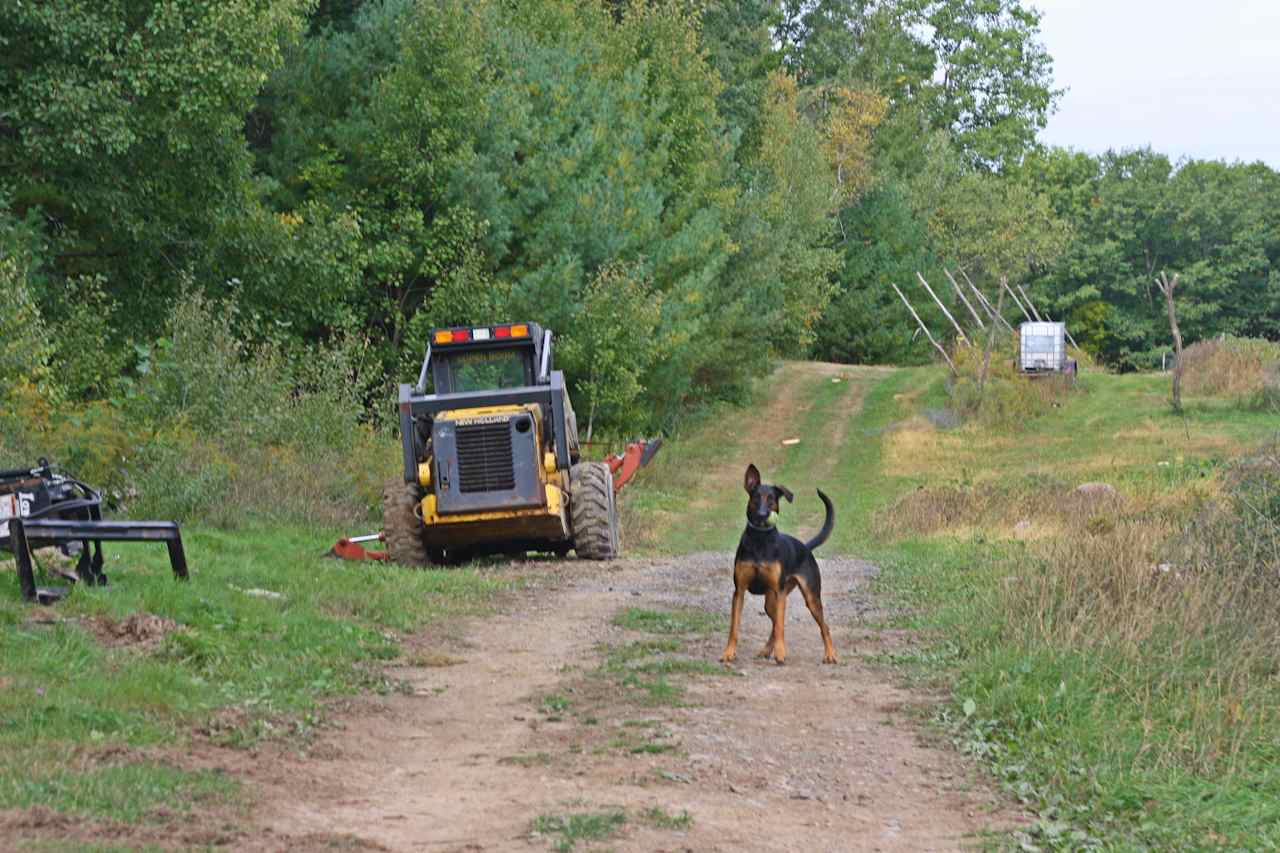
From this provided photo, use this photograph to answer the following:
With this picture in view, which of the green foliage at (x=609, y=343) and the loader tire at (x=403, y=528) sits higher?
the green foliage at (x=609, y=343)

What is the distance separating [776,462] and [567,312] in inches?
475

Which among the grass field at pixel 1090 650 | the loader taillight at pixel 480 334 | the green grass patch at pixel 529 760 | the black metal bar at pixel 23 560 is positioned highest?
the loader taillight at pixel 480 334

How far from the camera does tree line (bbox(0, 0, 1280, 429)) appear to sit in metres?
25.5

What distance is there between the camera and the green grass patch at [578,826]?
6738 mm

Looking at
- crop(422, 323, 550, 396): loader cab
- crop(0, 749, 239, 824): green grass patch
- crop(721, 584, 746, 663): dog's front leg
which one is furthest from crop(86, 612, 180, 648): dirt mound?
crop(422, 323, 550, 396): loader cab

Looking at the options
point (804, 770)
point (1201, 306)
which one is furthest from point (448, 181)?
point (1201, 306)

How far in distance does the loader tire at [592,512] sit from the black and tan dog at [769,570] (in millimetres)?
8298

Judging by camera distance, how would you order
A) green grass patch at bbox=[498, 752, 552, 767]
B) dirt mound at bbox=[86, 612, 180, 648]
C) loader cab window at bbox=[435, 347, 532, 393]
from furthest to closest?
1. loader cab window at bbox=[435, 347, 532, 393]
2. dirt mound at bbox=[86, 612, 180, 648]
3. green grass patch at bbox=[498, 752, 552, 767]

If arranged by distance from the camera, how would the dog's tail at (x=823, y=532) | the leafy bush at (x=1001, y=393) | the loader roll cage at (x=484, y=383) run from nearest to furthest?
the dog's tail at (x=823, y=532) < the loader roll cage at (x=484, y=383) < the leafy bush at (x=1001, y=393)

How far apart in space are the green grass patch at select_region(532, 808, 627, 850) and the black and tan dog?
4376mm

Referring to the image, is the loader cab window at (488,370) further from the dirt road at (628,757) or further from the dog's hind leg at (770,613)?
the dog's hind leg at (770,613)

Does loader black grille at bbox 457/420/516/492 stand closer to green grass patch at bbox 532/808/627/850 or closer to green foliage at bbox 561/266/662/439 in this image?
green grass patch at bbox 532/808/627/850

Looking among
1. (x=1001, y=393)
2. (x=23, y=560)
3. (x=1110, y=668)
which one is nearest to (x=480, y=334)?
(x=23, y=560)

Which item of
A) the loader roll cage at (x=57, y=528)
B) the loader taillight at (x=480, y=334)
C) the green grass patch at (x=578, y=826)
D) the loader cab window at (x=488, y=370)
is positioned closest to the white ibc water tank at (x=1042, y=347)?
the loader cab window at (x=488, y=370)
